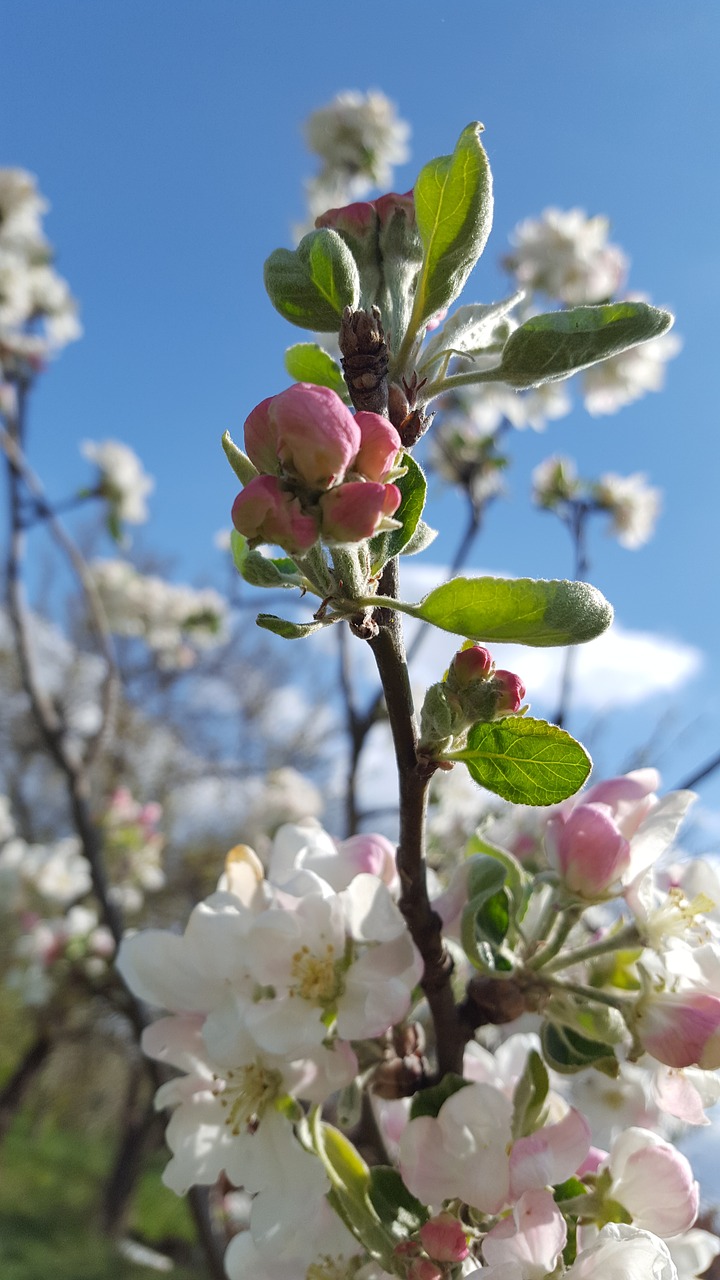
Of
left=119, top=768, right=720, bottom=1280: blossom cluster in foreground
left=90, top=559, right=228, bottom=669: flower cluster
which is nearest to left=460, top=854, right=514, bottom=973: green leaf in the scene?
left=119, top=768, right=720, bottom=1280: blossom cluster in foreground

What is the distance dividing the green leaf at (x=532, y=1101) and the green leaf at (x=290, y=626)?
0.89ft

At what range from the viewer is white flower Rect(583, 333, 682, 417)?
2.10 metres

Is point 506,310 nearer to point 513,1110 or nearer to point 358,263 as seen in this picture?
point 358,263

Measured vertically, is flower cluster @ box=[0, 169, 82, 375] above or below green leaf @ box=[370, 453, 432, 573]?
above

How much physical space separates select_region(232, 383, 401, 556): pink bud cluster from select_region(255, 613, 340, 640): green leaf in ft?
0.14

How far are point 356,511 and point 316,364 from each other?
20cm

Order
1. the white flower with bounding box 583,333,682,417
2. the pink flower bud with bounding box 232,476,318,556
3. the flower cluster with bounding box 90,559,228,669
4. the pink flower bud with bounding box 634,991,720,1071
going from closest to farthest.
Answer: the pink flower bud with bounding box 232,476,318,556
the pink flower bud with bounding box 634,991,720,1071
the white flower with bounding box 583,333,682,417
the flower cluster with bounding box 90,559,228,669

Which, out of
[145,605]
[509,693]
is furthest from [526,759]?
[145,605]

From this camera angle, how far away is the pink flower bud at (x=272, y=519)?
1.09 feet

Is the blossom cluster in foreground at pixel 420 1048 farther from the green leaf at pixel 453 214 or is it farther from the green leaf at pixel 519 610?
the green leaf at pixel 453 214

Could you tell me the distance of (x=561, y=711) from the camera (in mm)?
1527

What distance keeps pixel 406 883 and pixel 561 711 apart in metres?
1.12

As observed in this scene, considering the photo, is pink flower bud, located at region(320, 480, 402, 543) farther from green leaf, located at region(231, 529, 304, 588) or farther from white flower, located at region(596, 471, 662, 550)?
white flower, located at region(596, 471, 662, 550)

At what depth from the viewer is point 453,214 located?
1.40ft
